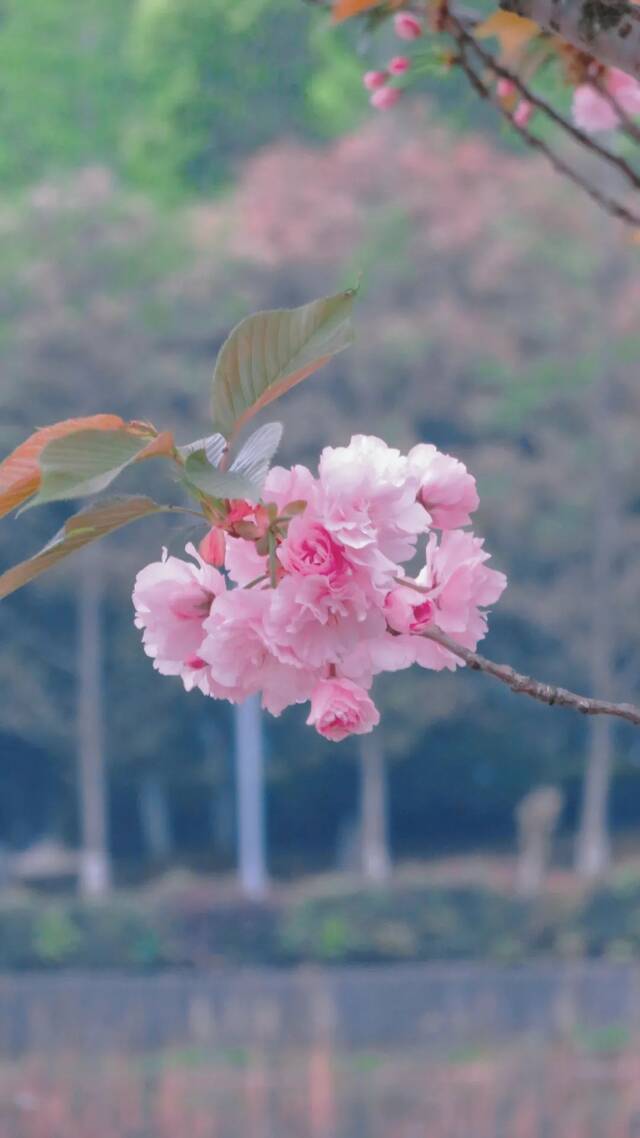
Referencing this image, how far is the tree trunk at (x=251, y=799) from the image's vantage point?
6207mm

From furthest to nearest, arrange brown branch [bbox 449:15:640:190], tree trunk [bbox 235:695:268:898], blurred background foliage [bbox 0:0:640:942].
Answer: tree trunk [bbox 235:695:268:898] → blurred background foliage [bbox 0:0:640:942] → brown branch [bbox 449:15:640:190]

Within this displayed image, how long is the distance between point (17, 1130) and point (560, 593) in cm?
287

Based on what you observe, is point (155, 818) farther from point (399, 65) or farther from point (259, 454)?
point (259, 454)

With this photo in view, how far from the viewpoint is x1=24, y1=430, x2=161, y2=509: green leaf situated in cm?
30

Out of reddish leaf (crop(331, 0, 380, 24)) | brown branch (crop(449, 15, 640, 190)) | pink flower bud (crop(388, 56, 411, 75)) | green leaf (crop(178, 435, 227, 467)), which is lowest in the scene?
green leaf (crop(178, 435, 227, 467))

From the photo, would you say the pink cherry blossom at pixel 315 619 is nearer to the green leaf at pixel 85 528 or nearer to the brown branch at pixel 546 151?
the green leaf at pixel 85 528

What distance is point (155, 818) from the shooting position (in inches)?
266

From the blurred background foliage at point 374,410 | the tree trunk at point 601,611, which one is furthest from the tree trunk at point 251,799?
the tree trunk at point 601,611

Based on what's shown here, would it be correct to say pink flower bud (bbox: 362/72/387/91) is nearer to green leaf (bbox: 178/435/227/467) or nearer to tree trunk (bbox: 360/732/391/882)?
green leaf (bbox: 178/435/227/467)

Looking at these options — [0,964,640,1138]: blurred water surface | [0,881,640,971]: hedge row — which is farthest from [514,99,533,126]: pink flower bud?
[0,881,640,971]: hedge row

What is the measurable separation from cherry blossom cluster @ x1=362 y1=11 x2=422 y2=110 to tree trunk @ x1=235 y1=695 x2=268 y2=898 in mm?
5360

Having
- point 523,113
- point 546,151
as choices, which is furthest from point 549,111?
point 523,113

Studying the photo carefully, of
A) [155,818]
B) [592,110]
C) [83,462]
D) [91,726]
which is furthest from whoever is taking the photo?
[155,818]

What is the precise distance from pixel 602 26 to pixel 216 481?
0.21 metres
